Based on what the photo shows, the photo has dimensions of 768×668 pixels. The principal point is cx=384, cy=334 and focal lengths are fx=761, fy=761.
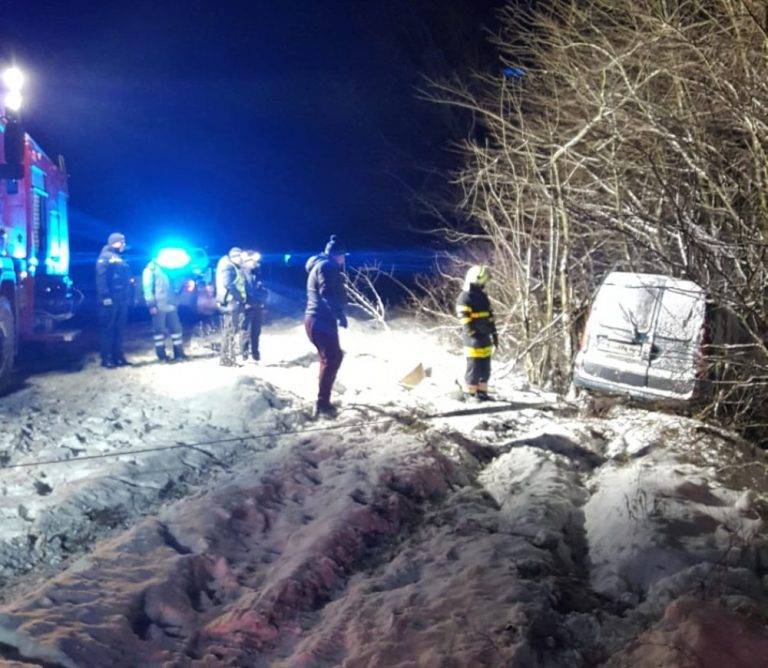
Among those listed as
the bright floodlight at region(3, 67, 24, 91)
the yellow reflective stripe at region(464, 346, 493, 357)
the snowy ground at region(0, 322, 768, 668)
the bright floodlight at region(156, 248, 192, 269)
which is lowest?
the snowy ground at region(0, 322, 768, 668)

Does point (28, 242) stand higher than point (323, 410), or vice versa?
point (28, 242)

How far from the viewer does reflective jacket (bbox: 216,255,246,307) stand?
10.2m

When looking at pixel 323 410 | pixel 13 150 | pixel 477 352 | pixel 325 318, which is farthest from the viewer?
pixel 13 150

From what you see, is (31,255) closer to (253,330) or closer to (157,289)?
(157,289)

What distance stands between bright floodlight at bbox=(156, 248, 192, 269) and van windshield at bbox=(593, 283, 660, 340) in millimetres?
5904

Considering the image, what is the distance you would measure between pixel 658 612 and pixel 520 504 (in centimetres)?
160

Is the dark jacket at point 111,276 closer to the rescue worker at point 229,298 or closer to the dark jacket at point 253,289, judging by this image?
the rescue worker at point 229,298

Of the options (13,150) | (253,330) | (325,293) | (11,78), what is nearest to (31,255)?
(13,150)

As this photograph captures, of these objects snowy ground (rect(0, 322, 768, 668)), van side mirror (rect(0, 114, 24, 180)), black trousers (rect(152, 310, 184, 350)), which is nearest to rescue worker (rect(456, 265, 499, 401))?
snowy ground (rect(0, 322, 768, 668))

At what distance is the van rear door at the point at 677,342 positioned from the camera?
7.37 metres

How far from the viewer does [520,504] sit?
5.09 m

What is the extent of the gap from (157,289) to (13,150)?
2.55 meters

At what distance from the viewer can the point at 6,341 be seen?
346 inches

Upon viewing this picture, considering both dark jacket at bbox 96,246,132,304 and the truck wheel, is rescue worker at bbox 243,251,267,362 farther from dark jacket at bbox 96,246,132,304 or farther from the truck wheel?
the truck wheel
